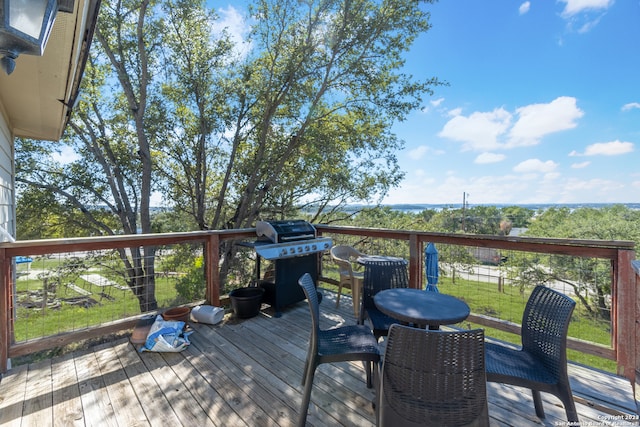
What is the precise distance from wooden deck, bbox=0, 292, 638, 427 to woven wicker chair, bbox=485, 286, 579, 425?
48cm

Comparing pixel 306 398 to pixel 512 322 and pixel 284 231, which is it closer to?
pixel 284 231

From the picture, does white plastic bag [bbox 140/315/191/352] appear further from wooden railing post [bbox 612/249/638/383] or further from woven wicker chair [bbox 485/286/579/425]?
wooden railing post [bbox 612/249/638/383]

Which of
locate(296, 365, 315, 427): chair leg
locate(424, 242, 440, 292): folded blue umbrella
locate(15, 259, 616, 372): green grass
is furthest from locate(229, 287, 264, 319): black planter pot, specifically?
locate(424, 242, 440, 292): folded blue umbrella

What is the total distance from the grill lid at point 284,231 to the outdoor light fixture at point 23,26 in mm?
2538

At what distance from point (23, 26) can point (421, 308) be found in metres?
2.24

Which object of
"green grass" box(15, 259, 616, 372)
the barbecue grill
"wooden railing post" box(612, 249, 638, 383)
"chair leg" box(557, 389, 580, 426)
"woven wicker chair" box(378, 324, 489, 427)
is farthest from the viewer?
"green grass" box(15, 259, 616, 372)

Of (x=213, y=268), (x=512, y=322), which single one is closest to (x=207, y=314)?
(x=213, y=268)

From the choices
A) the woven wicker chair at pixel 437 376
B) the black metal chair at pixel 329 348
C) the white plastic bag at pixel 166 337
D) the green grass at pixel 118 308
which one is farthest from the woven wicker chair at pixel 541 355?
the green grass at pixel 118 308

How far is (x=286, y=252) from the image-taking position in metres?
3.28

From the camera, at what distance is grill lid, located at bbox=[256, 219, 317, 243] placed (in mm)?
3355

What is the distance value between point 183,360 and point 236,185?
5.62 metres

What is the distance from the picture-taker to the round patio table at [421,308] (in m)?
1.65

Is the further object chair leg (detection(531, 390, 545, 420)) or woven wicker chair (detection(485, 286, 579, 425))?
chair leg (detection(531, 390, 545, 420))

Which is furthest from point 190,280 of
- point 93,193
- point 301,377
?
point 301,377
